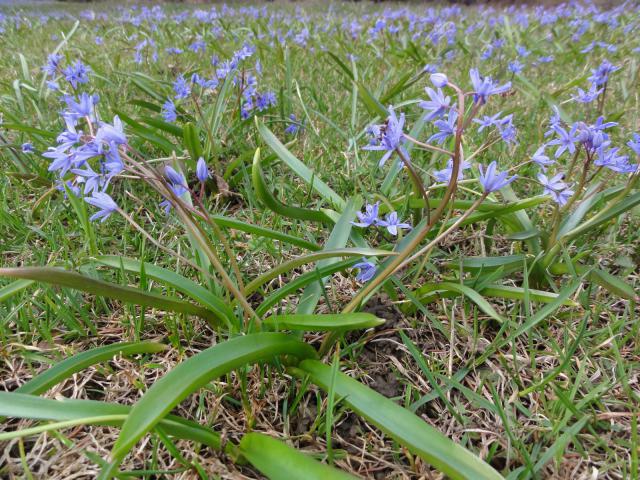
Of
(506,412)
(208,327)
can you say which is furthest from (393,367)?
(208,327)

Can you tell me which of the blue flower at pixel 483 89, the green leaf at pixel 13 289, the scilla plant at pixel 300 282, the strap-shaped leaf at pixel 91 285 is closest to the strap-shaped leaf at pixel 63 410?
the scilla plant at pixel 300 282

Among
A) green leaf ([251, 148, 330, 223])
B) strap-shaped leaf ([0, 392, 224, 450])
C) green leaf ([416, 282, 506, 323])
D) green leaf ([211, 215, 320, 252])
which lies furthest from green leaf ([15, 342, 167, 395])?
green leaf ([416, 282, 506, 323])

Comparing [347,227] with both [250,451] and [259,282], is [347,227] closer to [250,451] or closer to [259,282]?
[259,282]

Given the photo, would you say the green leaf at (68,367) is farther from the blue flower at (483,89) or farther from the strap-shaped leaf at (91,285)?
the blue flower at (483,89)

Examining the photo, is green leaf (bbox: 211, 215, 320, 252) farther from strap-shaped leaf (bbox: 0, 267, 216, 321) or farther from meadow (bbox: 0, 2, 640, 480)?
strap-shaped leaf (bbox: 0, 267, 216, 321)

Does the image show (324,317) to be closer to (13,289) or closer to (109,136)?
(109,136)

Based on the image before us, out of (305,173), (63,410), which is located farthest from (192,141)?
(63,410)
